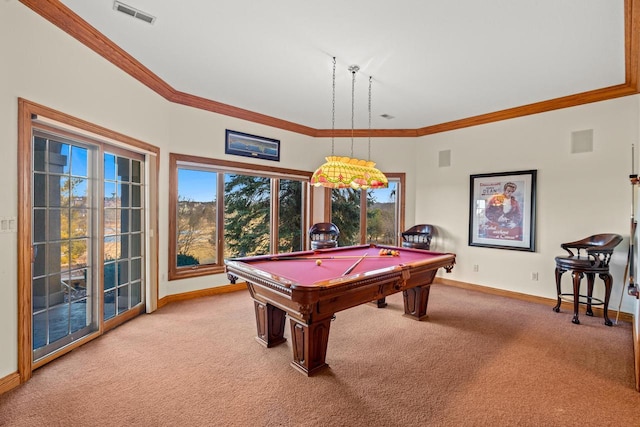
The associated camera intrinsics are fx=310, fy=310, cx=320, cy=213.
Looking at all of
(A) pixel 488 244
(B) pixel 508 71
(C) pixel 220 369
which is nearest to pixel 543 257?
(A) pixel 488 244

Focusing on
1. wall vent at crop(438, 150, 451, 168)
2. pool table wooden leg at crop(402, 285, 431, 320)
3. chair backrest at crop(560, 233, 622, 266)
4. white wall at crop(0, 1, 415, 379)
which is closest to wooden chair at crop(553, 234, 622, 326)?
chair backrest at crop(560, 233, 622, 266)

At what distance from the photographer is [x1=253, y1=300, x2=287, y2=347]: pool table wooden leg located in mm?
3062

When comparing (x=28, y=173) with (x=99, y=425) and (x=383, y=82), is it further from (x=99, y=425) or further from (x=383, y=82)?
(x=383, y=82)

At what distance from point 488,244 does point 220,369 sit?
14.8 feet

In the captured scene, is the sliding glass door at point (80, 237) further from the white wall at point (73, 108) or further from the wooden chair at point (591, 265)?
the wooden chair at point (591, 265)

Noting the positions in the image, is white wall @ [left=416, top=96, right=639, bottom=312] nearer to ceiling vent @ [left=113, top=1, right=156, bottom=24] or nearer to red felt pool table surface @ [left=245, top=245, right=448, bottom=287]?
red felt pool table surface @ [left=245, top=245, right=448, bottom=287]

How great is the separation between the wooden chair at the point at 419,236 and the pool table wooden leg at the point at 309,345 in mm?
3431

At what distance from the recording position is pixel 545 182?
4.61 m

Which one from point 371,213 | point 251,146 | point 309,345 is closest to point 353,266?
point 309,345

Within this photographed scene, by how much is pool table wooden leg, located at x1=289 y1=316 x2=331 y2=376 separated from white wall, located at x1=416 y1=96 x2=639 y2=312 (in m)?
3.78

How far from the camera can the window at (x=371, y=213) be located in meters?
6.27

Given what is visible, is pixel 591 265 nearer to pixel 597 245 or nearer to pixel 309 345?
pixel 597 245

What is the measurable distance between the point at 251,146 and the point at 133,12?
2.75 meters

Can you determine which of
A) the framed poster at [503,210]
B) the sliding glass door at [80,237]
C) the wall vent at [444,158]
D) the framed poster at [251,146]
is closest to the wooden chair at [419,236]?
the framed poster at [503,210]
